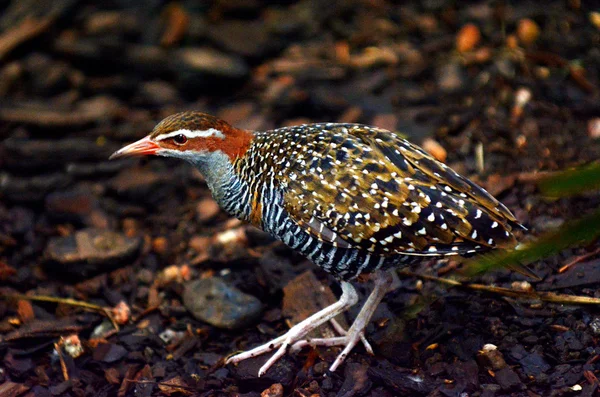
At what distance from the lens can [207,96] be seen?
7004 mm

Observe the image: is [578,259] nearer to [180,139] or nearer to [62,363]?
[180,139]

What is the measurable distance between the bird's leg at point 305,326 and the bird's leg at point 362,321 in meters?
0.06

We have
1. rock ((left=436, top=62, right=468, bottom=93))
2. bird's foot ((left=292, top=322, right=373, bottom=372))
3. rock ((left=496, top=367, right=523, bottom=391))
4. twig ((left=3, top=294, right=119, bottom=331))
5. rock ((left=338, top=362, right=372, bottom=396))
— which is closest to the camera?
rock ((left=496, top=367, right=523, bottom=391))

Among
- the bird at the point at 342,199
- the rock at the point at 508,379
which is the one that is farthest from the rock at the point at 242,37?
the rock at the point at 508,379

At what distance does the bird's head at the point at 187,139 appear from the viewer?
14.6ft

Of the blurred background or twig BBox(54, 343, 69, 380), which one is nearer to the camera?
the blurred background

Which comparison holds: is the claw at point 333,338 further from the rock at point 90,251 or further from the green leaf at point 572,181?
the green leaf at point 572,181

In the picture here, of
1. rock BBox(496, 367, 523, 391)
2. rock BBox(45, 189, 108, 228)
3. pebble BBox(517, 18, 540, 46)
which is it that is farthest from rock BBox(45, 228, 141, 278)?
pebble BBox(517, 18, 540, 46)

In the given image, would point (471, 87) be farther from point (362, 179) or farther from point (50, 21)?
point (50, 21)

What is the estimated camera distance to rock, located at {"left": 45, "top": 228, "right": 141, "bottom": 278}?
548cm

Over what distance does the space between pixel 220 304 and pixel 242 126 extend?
2.04 m

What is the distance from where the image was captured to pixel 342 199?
4.09 metres

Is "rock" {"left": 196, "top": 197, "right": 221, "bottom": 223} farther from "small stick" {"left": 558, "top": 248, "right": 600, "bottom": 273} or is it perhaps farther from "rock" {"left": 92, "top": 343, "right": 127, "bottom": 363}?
"small stick" {"left": 558, "top": 248, "right": 600, "bottom": 273}

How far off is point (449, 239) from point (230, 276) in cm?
184
